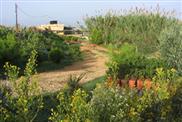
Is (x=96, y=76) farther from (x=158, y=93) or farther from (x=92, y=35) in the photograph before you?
(x=92, y=35)

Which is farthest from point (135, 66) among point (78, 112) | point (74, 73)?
point (78, 112)

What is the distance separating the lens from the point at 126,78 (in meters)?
10.2

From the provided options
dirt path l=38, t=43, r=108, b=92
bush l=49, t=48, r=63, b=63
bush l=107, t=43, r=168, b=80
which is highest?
bush l=107, t=43, r=168, b=80

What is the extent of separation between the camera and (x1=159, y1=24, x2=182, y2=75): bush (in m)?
11.3

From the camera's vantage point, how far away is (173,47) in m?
11.9

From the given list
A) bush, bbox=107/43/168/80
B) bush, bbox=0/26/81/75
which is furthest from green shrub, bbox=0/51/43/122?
bush, bbox=0/26/81/75

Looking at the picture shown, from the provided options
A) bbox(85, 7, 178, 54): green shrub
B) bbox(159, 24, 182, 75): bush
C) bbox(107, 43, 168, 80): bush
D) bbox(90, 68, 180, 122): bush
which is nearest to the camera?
bbox(90, 68, 180, 122): bush

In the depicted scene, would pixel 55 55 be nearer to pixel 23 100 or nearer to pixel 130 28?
pixel 130 28

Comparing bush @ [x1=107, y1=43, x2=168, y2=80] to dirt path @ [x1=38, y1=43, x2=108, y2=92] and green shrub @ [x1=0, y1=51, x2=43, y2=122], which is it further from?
green shrub @ [x1=0, y1=51, x2=43, y2=122]

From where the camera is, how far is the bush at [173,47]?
37.0 ft

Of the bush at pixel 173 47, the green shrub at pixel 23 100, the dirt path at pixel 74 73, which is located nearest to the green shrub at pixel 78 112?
the green shrub at pixel 23 100

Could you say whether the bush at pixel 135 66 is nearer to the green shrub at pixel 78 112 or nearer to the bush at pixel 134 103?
the bush at pixel 134 103

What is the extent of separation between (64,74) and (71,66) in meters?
1.97

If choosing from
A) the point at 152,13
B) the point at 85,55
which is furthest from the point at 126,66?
the point at 152,13
